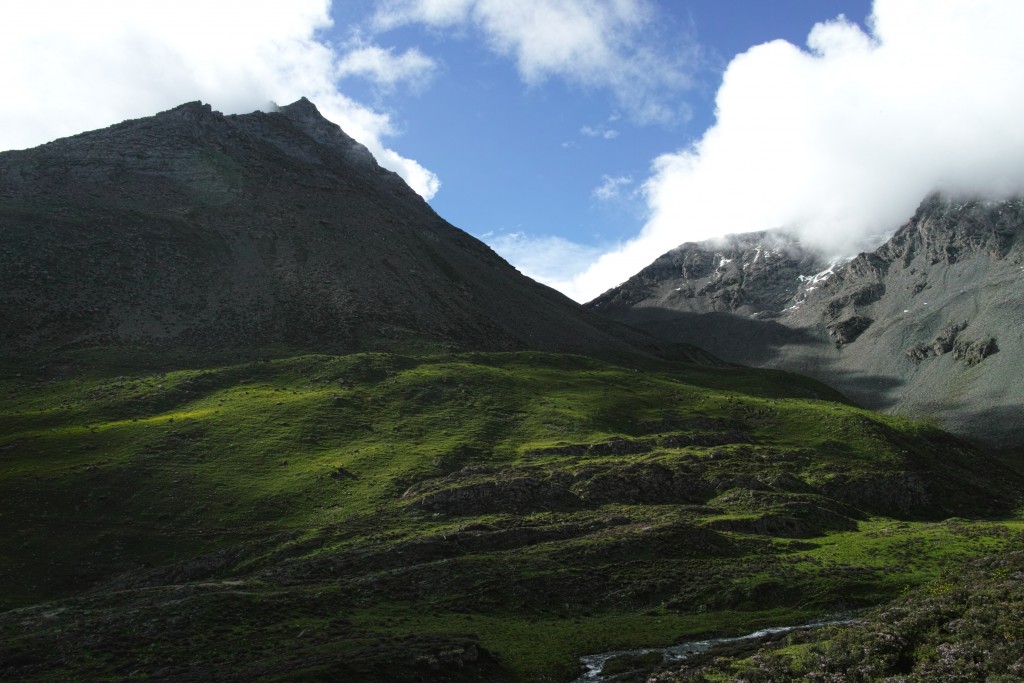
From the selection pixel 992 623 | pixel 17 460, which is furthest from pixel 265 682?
pixel 17 460

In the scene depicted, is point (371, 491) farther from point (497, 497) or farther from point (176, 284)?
point (176, 284)

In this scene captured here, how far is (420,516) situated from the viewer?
81.6 metres

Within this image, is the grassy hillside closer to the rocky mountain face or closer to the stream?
the stream

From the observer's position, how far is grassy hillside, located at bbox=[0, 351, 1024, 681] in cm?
5244

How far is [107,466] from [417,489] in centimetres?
3422

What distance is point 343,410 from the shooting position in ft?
385

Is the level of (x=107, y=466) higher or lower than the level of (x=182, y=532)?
higher

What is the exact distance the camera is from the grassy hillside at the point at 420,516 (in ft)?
172

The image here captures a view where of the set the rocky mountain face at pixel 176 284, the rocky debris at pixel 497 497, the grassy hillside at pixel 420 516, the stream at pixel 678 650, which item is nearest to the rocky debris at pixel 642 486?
the grassy hillside at pixel 420 516

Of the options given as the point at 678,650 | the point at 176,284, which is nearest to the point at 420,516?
the point at 678,650

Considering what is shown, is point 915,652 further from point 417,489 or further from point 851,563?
Answer: point 417,489

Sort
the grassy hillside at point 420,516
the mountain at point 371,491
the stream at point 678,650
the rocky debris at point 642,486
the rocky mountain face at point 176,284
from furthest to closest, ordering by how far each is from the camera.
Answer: the rocky mountain face at point 176,284, the rocky debris at point 642,486, the mountain at point 371,491, the grassy hillside at point 420,516, the stream at point 678,650

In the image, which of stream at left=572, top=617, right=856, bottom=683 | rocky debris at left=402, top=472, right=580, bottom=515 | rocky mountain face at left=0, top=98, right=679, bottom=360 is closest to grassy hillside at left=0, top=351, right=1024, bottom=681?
rocky debris at left=402, top=472, right=580, bottom=515

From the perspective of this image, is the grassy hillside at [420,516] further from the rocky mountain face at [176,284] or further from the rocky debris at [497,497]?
the rocky mountain face at [176,284]
